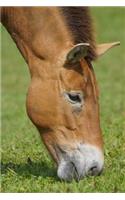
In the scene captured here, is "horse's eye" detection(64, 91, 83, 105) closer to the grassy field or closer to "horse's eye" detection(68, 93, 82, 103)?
"horse's eye" detection(68, 93, 82, 103)

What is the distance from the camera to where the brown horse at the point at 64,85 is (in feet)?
18.8

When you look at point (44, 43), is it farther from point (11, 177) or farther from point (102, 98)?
point (102, 98)

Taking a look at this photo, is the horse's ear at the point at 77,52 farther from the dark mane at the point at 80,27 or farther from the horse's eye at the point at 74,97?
the horse's eye at the point at 74,97

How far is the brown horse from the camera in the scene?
18.8 feet

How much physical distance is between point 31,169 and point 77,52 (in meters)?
1.33

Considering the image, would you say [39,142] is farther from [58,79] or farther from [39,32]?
[39,32]

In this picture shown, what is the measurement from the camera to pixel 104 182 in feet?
19.0

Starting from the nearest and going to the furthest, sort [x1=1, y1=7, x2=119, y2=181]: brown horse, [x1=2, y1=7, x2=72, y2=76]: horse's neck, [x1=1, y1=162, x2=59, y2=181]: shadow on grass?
[x1=1, y1=7, x2=119, y2=181]: brown horse → [x1=2, y1=7, x2=72, y2=76]: horse's neck → [x1=1, y1=162, x2=59, y2=181]: shadow on grass

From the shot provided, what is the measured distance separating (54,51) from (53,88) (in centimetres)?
32

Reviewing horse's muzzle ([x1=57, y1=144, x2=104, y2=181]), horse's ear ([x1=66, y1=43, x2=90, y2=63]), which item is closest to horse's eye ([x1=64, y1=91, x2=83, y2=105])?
horse's ear ([x1=66, y1=43, x2=90, y2=63])

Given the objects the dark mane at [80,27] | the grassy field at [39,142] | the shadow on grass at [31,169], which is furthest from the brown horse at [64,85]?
the shadow on grass at [31,169]

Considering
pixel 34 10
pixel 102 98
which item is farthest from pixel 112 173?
pixel 102 98

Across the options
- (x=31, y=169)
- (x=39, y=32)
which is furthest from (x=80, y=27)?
(x=31, y=169)
